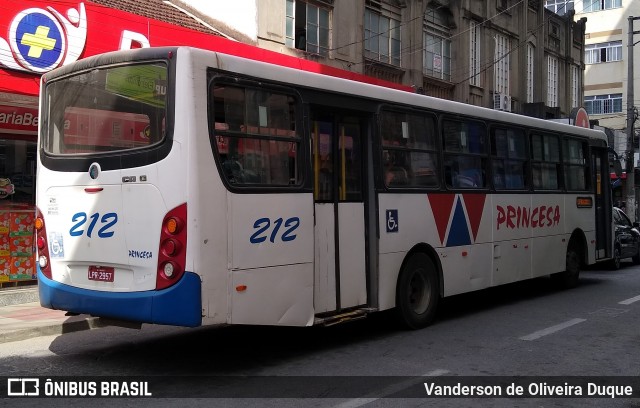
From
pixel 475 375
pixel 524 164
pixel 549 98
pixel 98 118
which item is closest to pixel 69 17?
pixel 98 118

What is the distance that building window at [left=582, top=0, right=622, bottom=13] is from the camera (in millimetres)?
49125

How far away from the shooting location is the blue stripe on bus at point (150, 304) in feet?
19.7

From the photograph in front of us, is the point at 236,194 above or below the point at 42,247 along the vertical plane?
above

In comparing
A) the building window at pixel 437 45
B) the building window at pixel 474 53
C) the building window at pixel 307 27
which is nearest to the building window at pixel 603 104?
the building window at pixel 474 53

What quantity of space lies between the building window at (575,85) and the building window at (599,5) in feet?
59.6

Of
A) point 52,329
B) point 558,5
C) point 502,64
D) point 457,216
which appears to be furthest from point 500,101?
point 558,5

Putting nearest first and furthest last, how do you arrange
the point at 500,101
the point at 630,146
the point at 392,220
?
the point at 392,220 → the point at 500,101 → the point at 630,146

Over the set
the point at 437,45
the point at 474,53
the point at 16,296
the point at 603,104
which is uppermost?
the point at 603,104

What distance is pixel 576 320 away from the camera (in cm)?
993

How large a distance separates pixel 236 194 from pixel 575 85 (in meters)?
31.8

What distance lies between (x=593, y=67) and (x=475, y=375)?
1919 inches

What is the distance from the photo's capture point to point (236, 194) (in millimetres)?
6445

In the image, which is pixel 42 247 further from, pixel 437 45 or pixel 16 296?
pixel 437 45

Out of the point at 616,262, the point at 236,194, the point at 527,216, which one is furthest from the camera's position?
the point at 616,262
